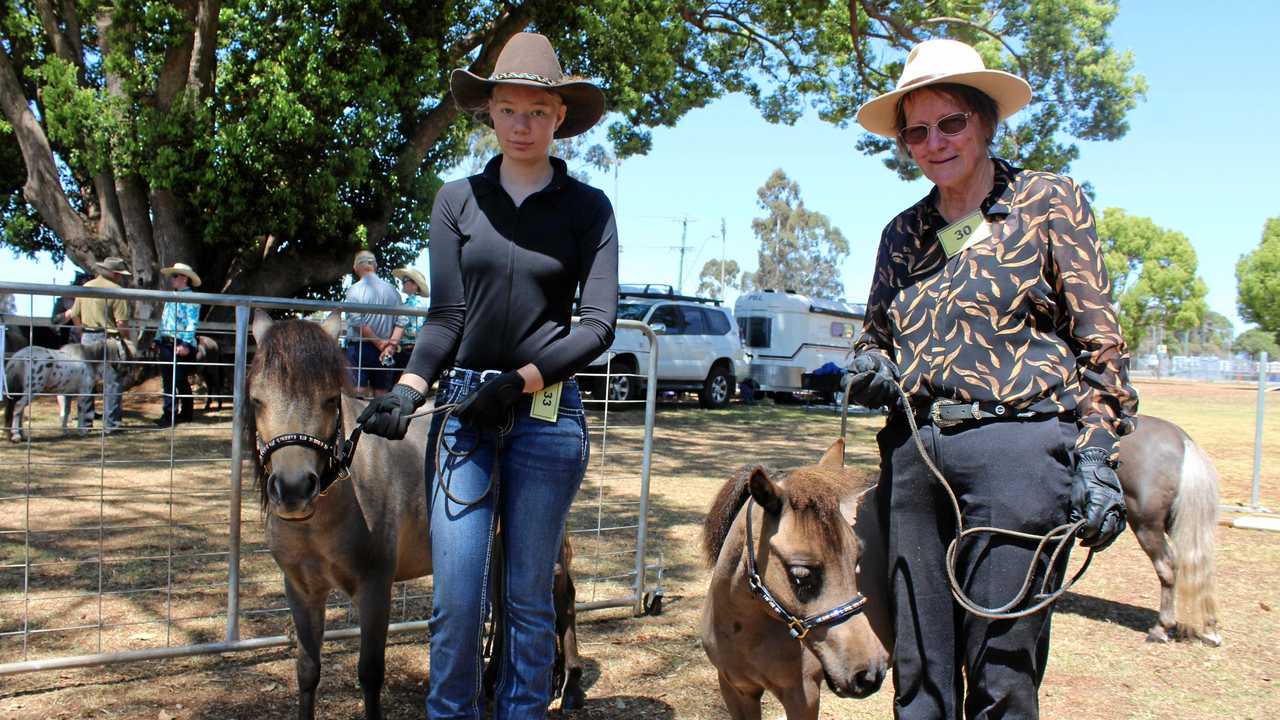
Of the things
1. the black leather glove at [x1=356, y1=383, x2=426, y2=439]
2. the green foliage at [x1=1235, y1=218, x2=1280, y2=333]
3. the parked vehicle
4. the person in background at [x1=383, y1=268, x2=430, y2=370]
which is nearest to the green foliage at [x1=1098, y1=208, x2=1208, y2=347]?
the green foliage at [x1=1235, y1=218, x2=1280, y2=333]

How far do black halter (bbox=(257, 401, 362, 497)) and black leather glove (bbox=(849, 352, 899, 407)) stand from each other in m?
1.59

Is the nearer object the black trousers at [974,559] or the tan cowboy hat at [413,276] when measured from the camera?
the black trousers at [974,559]

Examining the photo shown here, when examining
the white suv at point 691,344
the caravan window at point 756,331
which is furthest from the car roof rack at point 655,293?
the caravan window at point 756,331

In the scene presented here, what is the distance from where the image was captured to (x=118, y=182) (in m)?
13.0

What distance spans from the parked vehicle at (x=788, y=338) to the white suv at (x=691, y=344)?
3.28 metres

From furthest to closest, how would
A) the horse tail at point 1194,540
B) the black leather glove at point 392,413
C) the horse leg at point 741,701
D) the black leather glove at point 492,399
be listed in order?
the horse tail at point 1194,540 → the horse leg at point 741,701 → the black leather glove at point 392,413 → the black leather glove at point 492,399

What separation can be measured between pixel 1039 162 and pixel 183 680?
1965 cm

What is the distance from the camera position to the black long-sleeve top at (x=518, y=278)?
2.46 metres

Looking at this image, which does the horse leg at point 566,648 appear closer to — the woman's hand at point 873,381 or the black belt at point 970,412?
the woman's hand at point 873,381

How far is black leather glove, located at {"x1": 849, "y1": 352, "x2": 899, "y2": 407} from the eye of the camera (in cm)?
238

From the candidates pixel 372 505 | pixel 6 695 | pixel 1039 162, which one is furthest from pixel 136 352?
pixel 1039 162

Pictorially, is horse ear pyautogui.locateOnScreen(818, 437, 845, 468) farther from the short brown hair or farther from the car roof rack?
the car roof rack

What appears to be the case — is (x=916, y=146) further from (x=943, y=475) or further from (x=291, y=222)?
(x=291, y=222)

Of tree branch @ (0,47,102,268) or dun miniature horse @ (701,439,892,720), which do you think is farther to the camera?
tree branch @ (0,47,102,268)
